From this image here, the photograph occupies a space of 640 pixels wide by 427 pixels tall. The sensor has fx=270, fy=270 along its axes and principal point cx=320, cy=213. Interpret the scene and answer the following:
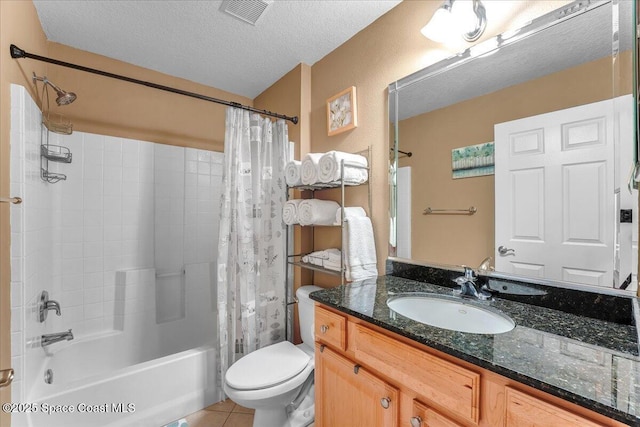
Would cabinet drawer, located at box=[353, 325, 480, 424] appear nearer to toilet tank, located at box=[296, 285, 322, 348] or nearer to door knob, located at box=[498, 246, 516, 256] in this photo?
door knob, located at box=[498, 246, 516, 256]

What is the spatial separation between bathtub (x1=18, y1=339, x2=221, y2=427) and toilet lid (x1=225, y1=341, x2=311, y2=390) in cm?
43

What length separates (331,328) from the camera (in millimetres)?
1057

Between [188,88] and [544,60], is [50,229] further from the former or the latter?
[544,60]

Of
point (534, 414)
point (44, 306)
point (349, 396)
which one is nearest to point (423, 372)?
point (534, 414)

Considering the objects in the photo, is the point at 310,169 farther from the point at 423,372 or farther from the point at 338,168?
the point at 423,372

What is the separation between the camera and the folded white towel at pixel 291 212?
5.73 feet

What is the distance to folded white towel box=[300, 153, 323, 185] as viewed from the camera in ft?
5.21

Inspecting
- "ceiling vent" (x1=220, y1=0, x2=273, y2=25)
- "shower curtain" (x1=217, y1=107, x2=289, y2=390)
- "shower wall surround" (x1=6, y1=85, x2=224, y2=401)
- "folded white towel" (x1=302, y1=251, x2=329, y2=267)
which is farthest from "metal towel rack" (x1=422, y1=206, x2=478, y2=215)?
"shower wall surround" (x1=6, y1=85, x2=224, y2=401)

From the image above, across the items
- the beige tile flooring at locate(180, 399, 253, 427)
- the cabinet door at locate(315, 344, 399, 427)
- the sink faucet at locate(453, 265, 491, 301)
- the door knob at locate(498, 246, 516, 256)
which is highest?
the door knob at locate(498, 246, 516, 256)

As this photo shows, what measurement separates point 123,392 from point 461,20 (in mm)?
2464

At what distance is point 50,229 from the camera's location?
5.75 ft

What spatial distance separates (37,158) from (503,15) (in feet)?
8.14

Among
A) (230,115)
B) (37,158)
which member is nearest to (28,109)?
(37,158)

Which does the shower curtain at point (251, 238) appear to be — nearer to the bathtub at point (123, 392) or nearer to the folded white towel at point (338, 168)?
the bathtub at point (123, 392)
